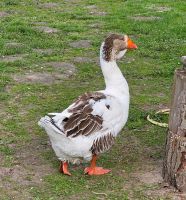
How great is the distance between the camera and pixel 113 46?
568 centimetres

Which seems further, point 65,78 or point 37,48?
point 37,48

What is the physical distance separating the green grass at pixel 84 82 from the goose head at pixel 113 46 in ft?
3.74

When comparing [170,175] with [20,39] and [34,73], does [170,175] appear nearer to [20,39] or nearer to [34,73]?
[34,73]

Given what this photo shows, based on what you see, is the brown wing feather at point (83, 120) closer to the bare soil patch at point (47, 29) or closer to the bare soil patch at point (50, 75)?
the bare soil patch at point (50, 75)

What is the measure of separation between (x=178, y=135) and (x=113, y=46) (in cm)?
110

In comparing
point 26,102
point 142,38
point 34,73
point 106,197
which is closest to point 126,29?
point 142,38

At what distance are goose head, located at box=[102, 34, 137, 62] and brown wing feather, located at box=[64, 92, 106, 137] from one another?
0.43m

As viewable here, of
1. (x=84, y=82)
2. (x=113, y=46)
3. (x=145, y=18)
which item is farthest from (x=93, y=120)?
(x=145, y=18)

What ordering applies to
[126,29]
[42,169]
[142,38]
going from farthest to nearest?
[126,29], [142,38], [42,169]

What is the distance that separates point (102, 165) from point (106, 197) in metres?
0.77

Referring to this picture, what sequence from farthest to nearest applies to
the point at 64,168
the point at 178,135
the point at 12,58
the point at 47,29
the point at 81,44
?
the point at 47,29 → the point at 81,44 → the point at 12,58 → the point at 64,168 → the point at 178,135

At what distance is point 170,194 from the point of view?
5.33m

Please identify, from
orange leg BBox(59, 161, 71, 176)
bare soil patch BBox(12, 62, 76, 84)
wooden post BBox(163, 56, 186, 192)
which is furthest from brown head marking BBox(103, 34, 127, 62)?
bare soil patch BBox(12, 62, 76, 84)

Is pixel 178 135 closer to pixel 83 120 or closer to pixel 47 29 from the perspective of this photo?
pixel 83 120
